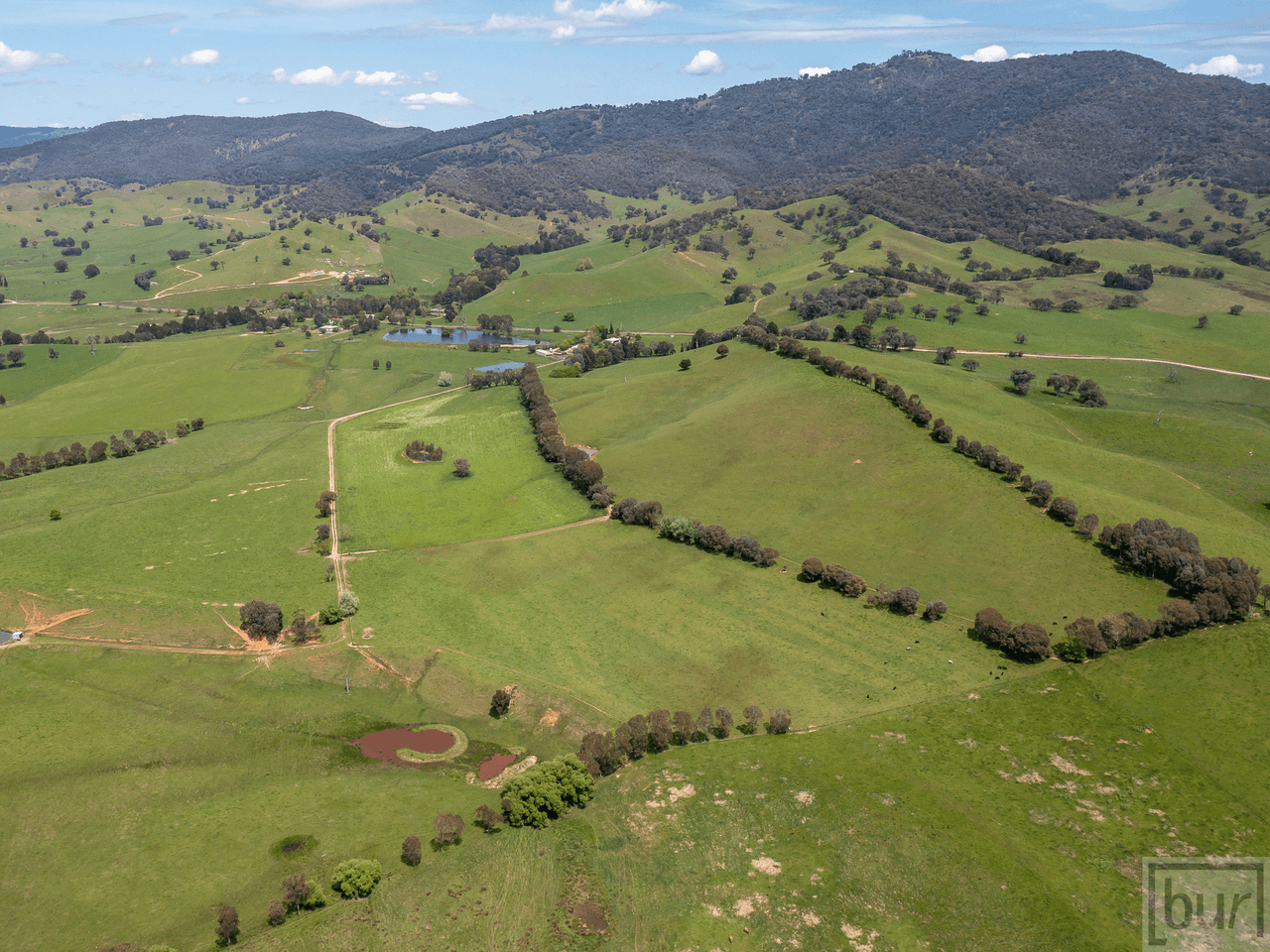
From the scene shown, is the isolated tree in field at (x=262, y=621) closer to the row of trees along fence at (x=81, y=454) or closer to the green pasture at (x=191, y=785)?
the green pasture at (x=191, y=785)

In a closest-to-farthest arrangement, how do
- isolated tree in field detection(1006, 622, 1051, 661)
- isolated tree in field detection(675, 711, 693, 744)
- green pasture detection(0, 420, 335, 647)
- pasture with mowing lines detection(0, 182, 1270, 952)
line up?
pasture with mowing lines detection(0, 182, 1270, 952), isolated tree in field detection(675, 711, 693, 744), isolated tree in field detection(1006, 622, 1051, 661), green pasture detection(0, 420, 335, 647)

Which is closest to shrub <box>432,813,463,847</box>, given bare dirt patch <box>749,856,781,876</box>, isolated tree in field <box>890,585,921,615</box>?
bare dirt patch <box>749,856,781,876</box>

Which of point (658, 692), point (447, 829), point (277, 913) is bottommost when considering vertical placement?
point (277, 913)

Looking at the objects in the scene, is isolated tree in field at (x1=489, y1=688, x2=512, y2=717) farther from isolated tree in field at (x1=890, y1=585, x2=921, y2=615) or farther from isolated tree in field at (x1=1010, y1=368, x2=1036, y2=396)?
isolated tree in field at (x1=1010, y1=368, x2=1036, y2=396)

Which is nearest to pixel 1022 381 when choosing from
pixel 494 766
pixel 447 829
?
pixel 494 766

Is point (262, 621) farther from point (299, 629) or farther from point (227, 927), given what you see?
point (227, 927)

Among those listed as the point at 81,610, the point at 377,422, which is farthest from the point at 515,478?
the point at 81,610

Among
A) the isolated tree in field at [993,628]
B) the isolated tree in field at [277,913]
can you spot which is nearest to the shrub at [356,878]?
the isolated tree in field at [277,913]

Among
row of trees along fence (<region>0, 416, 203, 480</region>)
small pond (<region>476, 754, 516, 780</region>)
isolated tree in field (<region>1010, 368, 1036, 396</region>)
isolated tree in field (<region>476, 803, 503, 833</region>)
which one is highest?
isolated tree in field (<region>1010, 368, 1036, 396</region>)
